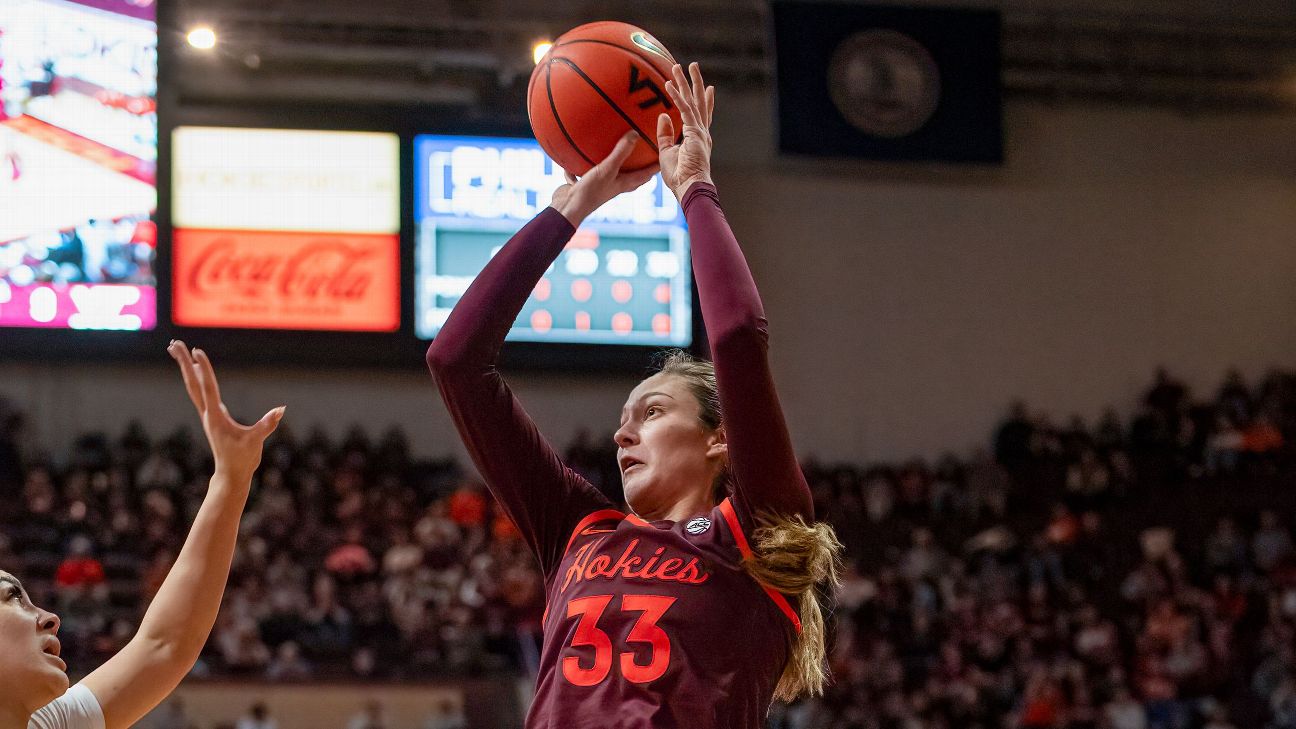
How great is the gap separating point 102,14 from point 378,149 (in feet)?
7.44

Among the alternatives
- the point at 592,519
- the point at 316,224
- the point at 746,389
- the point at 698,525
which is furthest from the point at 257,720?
the point at 746,389

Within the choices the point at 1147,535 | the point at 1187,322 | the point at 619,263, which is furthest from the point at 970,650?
the point at 1187,322

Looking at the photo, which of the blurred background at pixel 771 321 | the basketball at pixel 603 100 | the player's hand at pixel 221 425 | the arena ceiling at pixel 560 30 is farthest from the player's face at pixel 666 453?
the arena ceiling at pixel 560 30

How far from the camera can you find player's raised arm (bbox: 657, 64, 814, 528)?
2.23 meters

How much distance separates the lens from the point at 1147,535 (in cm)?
1433

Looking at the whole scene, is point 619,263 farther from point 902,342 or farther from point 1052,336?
point 1052,336

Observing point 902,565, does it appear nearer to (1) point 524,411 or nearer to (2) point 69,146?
(2) point 69,146

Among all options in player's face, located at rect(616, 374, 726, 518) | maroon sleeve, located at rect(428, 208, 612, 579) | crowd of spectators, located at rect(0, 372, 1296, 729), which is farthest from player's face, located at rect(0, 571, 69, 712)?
crowd of spectators, located at rect(0, 372, 1296, 729)

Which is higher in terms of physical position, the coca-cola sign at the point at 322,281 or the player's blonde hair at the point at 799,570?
the coca-cola sign at the point at 322,281

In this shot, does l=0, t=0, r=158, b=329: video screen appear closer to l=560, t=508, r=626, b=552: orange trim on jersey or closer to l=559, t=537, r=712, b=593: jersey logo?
l=560, t=508, r=626, b=552: orange trim on jersey

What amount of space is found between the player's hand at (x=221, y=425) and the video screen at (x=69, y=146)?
963 centimetres

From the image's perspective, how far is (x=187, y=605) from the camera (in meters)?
2.62

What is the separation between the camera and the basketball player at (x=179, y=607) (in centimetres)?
244

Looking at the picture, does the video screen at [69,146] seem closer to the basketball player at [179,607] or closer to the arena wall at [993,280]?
the arena wall at [993,280]
